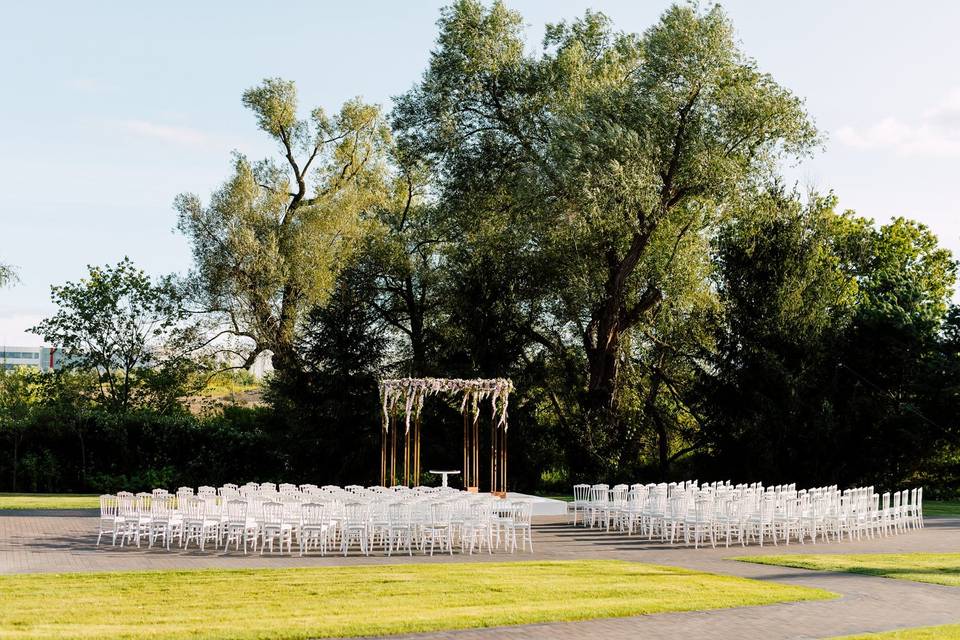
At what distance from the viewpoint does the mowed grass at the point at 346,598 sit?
10.1 meters

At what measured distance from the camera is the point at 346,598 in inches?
471

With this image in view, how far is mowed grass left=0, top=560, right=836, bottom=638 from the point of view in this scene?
10.1m

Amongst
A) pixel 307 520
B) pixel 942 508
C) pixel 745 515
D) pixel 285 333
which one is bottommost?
pixel 942 508

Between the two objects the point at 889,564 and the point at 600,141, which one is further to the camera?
the point at 600,141

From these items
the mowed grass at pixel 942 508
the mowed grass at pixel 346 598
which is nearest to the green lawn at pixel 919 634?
the mowed grass at pixel 346 598

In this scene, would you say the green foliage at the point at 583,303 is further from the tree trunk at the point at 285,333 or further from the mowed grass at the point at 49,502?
the mowed grass at the point at 49,502

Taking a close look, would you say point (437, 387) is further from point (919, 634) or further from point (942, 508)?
point (919, 634)

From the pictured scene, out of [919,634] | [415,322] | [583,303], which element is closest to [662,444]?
[583,303]

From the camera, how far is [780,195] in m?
35.0

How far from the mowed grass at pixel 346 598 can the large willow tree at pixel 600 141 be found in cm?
1785

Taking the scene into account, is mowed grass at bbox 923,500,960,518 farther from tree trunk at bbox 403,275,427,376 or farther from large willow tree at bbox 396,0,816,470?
tree trunk at bbox 403,275,427,376

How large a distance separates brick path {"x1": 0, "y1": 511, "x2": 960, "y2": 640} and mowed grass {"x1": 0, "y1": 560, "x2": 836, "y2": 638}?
1.71ft

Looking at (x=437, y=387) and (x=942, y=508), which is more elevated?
(x=437, y=387)

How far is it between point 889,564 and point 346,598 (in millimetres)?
9295
